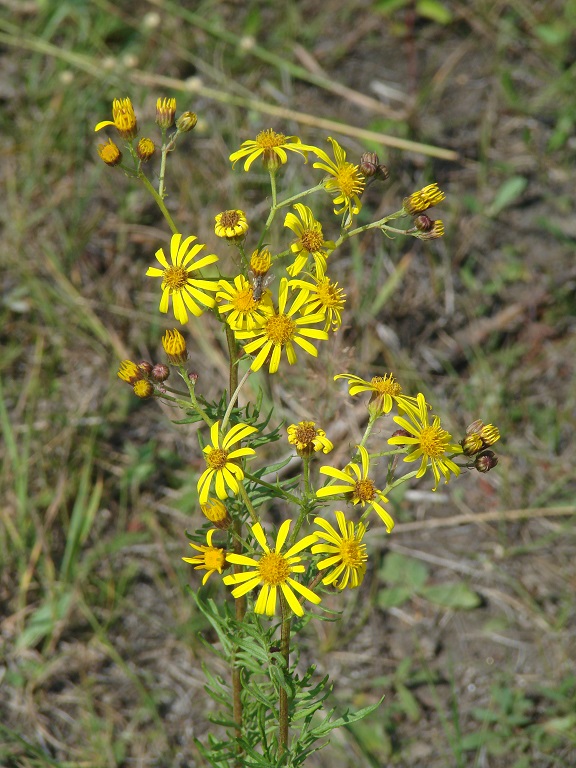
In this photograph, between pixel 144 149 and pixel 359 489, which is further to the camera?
pixel 144 149

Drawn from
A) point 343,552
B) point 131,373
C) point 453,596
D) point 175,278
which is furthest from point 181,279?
point 453,596

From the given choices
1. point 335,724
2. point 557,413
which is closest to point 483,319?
point 557,413

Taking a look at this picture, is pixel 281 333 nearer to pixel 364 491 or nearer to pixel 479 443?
pixel 364 491

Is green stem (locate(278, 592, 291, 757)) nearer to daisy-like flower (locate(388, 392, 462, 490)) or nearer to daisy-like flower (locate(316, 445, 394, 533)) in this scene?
daisy-like flower (locate(316, 445, 394, 533))

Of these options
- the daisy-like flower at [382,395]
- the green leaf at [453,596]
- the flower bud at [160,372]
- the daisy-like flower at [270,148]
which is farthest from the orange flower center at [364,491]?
the green leaf at [453,596]

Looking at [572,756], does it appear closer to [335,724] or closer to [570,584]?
[570,584]

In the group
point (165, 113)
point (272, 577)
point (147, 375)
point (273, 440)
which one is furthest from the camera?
point (165, 113)

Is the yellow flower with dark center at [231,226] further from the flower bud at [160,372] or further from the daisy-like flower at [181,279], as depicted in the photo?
the flower bud at [160,372]
